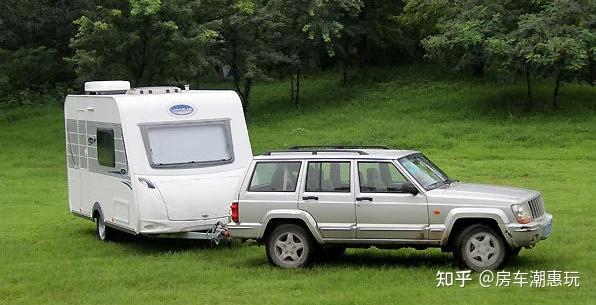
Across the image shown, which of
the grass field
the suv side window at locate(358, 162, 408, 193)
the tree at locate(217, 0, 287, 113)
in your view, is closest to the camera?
the grass field

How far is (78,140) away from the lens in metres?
16.2

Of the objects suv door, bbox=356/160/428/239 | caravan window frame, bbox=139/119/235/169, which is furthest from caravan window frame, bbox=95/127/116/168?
suv door, bbox=356/160/428/239

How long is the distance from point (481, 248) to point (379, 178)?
1.63m

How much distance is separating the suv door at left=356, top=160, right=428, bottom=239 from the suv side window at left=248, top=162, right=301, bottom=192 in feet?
3.04

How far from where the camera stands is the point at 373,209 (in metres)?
11.3

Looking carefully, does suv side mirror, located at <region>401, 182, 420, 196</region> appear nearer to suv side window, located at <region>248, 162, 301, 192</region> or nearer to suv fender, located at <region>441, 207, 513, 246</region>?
suv fender, located at <region>441, 207, 513, 246</region>

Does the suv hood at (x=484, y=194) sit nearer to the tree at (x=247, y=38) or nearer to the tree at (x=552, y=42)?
the tree at (x=552, y=42)

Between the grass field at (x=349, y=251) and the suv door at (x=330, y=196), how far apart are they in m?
0.60

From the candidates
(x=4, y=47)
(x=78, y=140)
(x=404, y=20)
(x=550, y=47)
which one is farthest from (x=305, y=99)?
(x=78, y=140)

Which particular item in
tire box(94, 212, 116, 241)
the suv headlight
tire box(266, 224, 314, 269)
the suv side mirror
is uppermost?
the suv side mirror

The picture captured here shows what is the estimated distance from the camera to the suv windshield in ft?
37.3

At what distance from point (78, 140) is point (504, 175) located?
1146 centimetres

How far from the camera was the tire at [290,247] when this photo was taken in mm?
11680

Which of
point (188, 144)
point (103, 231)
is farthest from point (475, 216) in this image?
point (103, 231)
